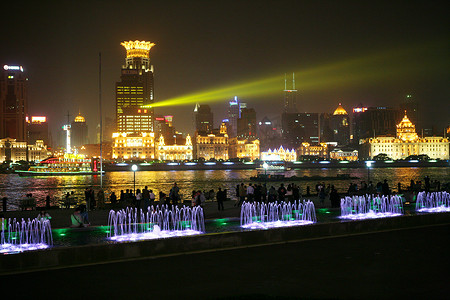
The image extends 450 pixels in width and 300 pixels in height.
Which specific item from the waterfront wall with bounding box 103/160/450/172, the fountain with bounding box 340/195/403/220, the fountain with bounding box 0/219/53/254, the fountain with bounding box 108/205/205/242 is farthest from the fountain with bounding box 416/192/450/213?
the waterfront wall with bounding box 103/160/450/172

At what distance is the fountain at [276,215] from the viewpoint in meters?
20.1

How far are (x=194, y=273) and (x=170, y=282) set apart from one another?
96 centimetres

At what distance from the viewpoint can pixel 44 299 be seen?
991 centimetres

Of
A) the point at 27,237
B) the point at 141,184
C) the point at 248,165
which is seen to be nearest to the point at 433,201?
the point at 27,237

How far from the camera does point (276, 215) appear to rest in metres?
22.1

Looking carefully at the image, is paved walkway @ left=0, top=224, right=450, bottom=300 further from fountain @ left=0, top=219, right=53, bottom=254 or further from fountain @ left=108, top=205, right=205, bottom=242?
fountain @ left=0, top=219, right=53, bottom=254

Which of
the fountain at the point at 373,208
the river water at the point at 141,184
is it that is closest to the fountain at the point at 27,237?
the fountain at the point at 373,208

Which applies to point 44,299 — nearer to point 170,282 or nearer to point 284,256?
point 170,282

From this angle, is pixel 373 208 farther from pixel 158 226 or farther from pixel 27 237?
pixel 27 237

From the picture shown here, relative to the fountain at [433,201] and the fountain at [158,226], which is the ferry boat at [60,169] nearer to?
the fountain at [433,201]

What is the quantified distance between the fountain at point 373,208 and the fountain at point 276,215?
67.8 inches

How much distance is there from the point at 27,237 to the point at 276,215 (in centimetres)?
1049

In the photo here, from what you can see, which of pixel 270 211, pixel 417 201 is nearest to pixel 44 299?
pixel 270 211

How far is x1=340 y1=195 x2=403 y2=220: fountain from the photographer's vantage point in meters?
22.5
